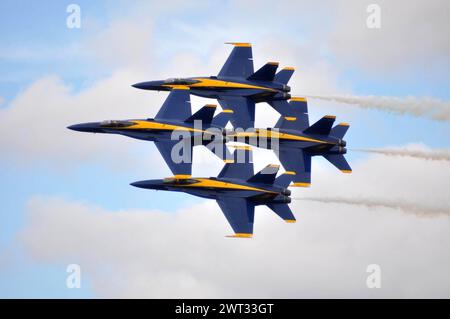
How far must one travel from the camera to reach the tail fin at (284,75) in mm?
101188

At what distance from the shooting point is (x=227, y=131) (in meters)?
96.7

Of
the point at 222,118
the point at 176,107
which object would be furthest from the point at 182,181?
the point at 222,118

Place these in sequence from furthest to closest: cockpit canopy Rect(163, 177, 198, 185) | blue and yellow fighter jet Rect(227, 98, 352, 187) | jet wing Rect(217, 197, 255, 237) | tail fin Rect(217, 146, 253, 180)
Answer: blue and yellow fighter jet Rect(227, 98, 352, 187), tail fin Rect(217, 146, 253, 180), cockpit canopy Rect(163, 177, 198, 185), jet wing Rect(217, 197, 255, 237)

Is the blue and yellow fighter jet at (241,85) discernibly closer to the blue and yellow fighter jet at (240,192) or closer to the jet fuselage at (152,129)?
the jet fuselage at (152,129)

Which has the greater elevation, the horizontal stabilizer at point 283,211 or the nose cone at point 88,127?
the nose cone at point 88,127

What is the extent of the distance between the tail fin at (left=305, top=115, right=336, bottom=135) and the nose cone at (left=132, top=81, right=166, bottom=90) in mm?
11582

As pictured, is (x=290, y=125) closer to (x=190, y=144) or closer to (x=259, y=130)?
(x=259, y=130)

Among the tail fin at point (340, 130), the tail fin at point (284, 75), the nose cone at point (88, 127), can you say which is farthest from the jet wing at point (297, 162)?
the nose cone at point (88, 127)

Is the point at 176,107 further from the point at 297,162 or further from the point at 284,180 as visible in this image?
the point at 297,162

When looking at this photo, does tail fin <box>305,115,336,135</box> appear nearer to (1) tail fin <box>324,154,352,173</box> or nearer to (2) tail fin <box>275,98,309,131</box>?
(2) tail fin <box>275,98,309,131</box>

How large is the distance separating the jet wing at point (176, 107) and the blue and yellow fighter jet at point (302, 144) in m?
3.91

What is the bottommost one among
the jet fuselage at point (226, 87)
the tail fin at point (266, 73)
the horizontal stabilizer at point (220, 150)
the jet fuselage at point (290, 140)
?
the horizontal stabilizer at point (220, 150)

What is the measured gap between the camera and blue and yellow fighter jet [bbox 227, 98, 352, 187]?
321ft

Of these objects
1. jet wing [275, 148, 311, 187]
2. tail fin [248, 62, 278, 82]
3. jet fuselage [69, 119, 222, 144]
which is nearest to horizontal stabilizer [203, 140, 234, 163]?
jet fuselage [69, 119, 222, 144]
